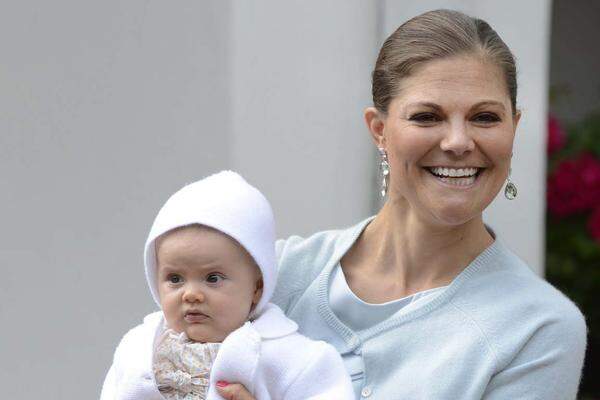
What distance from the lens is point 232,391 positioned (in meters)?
2.46

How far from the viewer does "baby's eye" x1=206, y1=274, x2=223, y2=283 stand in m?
2.51

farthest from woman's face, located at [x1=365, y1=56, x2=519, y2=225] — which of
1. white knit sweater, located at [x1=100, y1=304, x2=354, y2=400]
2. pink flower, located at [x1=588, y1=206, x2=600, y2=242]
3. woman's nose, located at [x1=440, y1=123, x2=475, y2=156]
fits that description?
pink flower, located at [x1=588, y1=206, x2=600, y2=242]

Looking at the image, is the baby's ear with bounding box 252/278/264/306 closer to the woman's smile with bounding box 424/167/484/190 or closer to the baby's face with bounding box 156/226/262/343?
the baby's face with bounding box 156/226/262/343

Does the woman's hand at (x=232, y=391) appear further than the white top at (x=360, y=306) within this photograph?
No

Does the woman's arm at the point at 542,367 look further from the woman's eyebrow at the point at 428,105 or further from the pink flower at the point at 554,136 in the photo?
the pink flower at the point at 554,136

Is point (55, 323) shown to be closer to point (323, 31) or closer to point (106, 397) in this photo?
point (106, 397)

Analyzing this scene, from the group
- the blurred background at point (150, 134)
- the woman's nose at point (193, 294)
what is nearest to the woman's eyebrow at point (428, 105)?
the woman's nose at point (193, 294)

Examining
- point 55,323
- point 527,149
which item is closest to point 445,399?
point 55,323

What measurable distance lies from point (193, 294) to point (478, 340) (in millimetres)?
592

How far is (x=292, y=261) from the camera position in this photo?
117 inches

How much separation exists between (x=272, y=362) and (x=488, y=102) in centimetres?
70

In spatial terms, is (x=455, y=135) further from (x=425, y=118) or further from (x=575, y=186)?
(x=575, y=186)

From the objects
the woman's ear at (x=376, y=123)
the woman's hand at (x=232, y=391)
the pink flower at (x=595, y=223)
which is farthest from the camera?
the pink flower at (x=595, y=223)

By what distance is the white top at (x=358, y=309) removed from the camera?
271 cm
